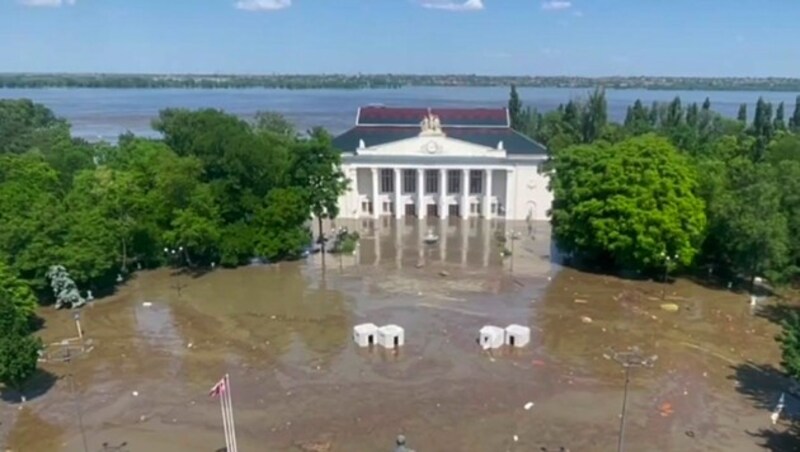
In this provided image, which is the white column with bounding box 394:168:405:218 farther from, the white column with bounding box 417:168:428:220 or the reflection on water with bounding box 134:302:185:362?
the reflection on water with bounding box 134:302:185:362

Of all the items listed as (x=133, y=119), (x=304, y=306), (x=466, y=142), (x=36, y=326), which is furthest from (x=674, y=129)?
(x=133, y=119)

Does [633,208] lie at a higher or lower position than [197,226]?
higher

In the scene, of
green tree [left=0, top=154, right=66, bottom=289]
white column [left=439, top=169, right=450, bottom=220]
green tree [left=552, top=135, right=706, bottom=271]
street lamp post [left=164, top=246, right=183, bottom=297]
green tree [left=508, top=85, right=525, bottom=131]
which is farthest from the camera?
green tree [left=508, top=85, right=525, bottom=131]

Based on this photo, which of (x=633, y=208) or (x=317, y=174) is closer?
(x=633, y=208)

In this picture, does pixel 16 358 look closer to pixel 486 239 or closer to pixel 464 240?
pixel 464 240

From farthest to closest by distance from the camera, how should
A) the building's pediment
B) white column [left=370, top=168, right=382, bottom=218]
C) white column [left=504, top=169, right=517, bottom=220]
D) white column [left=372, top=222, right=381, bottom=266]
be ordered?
white column [left=370, top=168, right=382, bottom=218], white column [left=504, top=169, right=517, bottom=220], the building's pediment, white column [left=372, top=222, right=381, bottom=266]

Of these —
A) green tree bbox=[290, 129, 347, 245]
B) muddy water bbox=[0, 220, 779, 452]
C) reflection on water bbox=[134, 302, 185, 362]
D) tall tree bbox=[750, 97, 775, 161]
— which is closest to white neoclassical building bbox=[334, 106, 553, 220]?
green tree bbox=[290, 129, 347, 245]

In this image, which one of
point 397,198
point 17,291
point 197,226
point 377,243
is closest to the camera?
point 17,291

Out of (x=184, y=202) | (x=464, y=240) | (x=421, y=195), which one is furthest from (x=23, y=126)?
(x=464, y=240)
